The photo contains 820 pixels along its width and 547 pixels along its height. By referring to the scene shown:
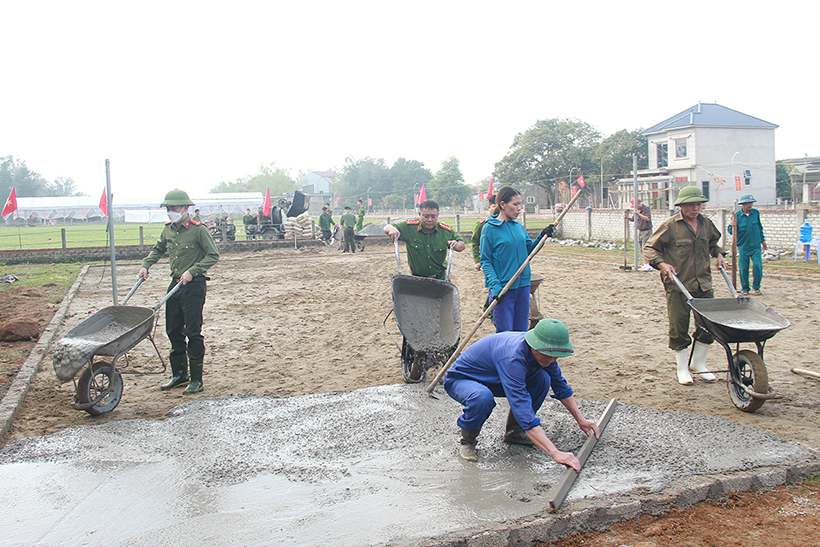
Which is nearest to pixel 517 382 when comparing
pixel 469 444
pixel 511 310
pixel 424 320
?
pixel 469 444

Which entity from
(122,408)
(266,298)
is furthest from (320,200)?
(122,408)

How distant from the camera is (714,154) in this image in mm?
44312

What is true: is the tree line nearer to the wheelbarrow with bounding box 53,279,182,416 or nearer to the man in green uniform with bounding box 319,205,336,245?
the man in green uniform with bounding box 319,205,336,245

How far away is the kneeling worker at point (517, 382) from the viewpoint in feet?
10.8

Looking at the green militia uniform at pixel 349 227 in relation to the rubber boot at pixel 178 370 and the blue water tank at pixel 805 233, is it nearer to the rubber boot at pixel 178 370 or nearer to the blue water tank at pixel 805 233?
the blue water tank at pixel 805 233

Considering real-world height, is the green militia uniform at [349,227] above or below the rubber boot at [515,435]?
above

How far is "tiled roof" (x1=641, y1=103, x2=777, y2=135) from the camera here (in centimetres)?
4434

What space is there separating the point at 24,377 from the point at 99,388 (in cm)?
148

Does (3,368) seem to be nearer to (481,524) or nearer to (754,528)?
(481,524)

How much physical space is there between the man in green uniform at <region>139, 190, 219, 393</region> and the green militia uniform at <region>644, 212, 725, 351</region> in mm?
4164

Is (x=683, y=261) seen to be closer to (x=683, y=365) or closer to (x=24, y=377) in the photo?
(x=683, y=365)

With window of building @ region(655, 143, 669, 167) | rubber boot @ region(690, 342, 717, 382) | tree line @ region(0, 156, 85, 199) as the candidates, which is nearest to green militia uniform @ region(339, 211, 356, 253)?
rubber boot @ region(690, 342, 717, 382)

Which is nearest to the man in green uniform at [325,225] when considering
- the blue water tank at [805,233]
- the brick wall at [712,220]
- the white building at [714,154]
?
the brick wall at [712,220]

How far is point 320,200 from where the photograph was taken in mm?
98875
